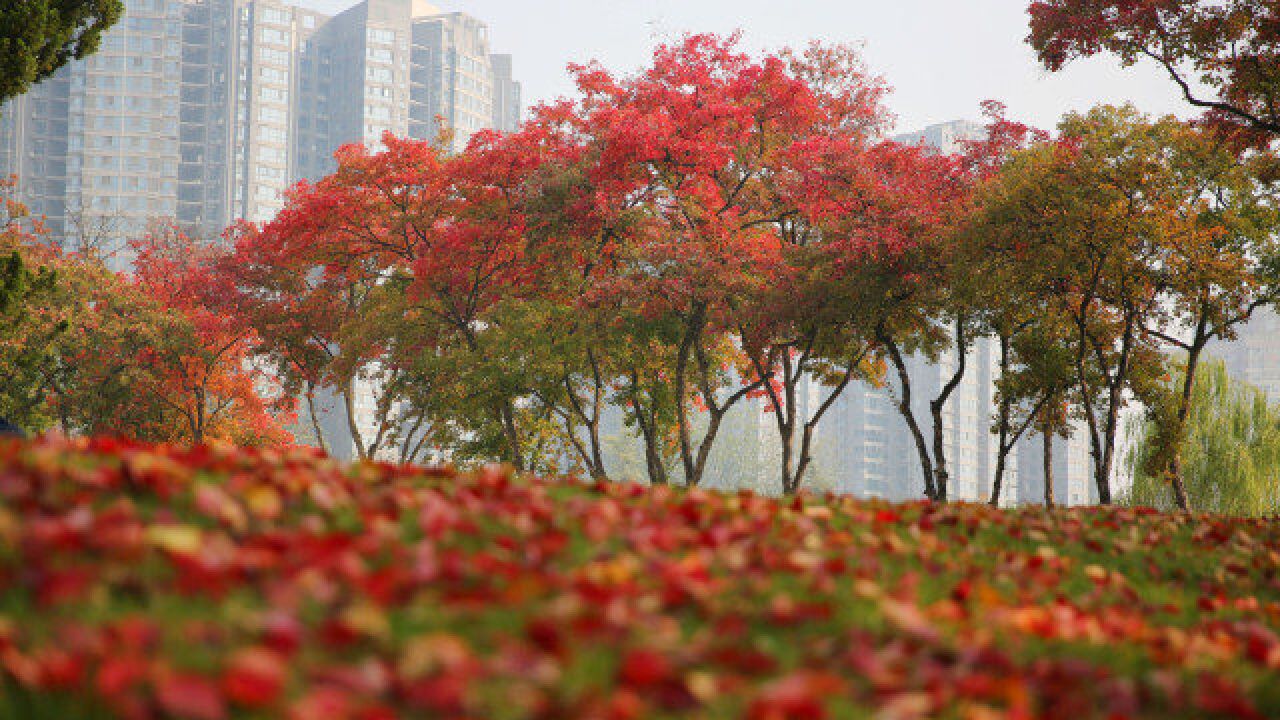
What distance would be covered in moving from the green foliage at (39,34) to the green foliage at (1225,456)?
22821 mm

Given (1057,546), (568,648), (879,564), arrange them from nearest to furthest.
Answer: (568,648) → (879,564) → (1057,546)

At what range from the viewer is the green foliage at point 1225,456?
84.0ft

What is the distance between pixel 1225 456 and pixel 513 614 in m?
26.8

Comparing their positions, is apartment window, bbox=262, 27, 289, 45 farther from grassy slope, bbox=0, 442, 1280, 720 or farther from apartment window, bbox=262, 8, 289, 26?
grassy slope, bbox=0, 442, 1280, 720

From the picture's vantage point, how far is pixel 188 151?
333 ft

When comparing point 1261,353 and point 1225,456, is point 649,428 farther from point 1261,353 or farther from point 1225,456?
point 1261,353

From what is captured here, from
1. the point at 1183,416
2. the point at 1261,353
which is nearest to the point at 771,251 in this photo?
the point at 1183,416

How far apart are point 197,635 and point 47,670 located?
318mm

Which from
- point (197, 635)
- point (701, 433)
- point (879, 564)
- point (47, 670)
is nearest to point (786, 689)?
point (197, 635)

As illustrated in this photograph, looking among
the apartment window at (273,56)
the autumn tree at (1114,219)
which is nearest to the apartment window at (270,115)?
the apartment window at (273,56)

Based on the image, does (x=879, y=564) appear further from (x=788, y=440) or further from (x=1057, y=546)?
(x=788, y=440)

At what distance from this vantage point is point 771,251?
1877cm

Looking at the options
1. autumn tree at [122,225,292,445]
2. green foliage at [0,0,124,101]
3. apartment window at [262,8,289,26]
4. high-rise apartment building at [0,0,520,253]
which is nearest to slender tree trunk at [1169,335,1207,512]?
green foliage at [0,0,124,101]

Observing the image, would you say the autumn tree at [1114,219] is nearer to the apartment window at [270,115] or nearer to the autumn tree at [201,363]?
the autumn tree at [201,363]
